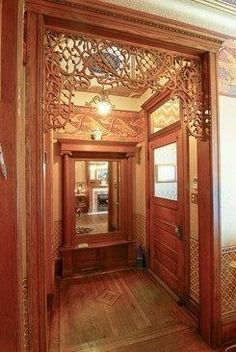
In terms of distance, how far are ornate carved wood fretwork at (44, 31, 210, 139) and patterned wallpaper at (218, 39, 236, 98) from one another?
240mm

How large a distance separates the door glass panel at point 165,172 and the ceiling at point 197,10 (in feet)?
4.28

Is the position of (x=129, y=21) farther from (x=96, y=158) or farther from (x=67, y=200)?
(x=67, y=200)

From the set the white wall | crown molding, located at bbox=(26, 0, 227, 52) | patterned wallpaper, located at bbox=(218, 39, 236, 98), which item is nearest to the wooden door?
the white wall

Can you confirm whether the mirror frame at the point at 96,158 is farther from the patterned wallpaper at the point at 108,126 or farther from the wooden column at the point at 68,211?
the patterned wallpaper at the point at 108,126

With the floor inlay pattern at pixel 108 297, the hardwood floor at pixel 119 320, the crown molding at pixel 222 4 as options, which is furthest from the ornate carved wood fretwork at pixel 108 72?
the floor inlay pattern at pixel 108 297

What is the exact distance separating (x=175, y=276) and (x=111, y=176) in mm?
1828

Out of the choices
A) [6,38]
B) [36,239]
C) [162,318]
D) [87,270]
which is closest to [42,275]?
[36,239]

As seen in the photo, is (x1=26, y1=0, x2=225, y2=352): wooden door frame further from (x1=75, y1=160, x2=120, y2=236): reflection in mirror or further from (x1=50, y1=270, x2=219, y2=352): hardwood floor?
(x1=75, y1=160, x2=120, y2=236): reflection in mirror

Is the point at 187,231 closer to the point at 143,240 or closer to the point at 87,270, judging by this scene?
the point at 143,240

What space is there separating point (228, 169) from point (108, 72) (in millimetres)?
1384

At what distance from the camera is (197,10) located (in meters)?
2.02

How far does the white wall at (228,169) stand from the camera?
6.77 ft

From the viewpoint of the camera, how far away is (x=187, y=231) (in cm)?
249

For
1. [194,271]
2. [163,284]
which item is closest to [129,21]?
[194,271]
